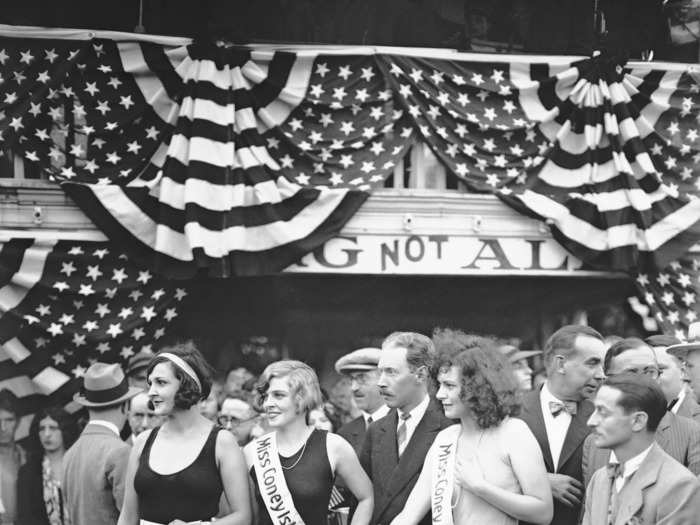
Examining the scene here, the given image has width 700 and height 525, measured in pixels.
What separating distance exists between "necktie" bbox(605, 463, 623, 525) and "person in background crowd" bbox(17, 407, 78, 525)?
565 cm

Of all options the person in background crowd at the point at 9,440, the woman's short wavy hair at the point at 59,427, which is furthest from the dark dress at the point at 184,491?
the person in background crowd at the point at 9,440

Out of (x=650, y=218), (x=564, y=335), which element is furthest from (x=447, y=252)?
(x=564, y=335)

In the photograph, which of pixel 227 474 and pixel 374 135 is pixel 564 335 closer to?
pixel 227 474

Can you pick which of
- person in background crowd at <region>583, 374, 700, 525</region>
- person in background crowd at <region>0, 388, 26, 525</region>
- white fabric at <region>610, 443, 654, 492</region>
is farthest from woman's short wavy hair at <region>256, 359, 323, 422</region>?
person in background crowd at <region>0, 388, 26, 525</region>

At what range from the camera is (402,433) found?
602cm

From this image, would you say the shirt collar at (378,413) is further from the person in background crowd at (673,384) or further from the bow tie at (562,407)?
the person in background crowd at (673,384)

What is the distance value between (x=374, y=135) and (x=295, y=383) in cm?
493

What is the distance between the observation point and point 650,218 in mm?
10609

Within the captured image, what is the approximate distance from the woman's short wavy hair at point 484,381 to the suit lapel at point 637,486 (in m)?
0.73

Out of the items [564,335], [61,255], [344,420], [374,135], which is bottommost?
[344,420]

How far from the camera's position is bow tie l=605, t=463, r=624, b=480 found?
491cm

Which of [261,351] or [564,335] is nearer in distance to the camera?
[564,335]

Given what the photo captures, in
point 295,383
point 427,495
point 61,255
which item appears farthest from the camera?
point 61,255

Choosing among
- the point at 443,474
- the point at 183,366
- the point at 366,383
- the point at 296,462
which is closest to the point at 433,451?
the point at 443,474
